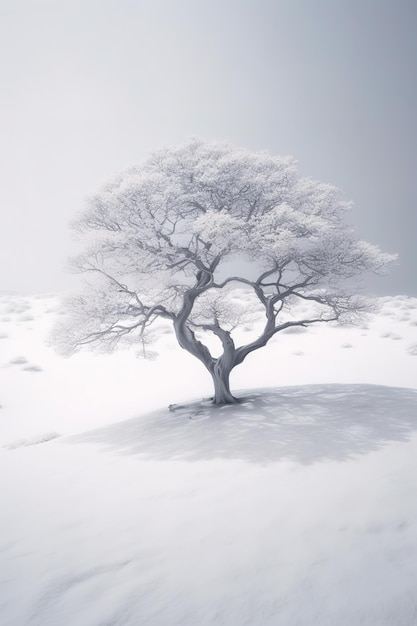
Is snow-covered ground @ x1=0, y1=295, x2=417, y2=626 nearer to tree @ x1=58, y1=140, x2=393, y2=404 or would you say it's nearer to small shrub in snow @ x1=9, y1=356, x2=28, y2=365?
tree @ x1=58, y1=140, x2=393, y2=404

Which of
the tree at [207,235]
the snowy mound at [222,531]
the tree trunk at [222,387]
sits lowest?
the snowy mound at [222,531]

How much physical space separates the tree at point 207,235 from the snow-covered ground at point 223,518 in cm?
364

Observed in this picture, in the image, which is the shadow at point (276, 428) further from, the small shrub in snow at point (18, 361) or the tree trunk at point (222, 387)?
the small shrub in snow at point (18, 361)

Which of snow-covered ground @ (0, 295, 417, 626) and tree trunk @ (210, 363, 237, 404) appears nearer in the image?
snow-covered ground @ (0, 295, 417, 626)

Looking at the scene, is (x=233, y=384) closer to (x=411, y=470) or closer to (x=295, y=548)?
(x=411, y=470)

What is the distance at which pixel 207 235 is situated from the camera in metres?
8.36

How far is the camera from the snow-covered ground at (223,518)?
2.87m

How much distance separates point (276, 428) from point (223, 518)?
13.2 ft

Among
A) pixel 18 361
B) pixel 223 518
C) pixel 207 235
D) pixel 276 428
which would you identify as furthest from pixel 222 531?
pixel 18 361

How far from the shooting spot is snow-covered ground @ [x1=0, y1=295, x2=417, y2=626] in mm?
2874

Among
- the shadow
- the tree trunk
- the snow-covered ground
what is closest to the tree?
the tree trunk

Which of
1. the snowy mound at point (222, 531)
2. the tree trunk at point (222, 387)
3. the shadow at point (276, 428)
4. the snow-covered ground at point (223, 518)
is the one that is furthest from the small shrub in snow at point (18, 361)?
the tree trunk at point (222, 387)

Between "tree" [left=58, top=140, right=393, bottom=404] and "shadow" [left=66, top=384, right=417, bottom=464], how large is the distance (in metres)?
1.93

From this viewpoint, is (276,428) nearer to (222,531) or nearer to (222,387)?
(222,387)
